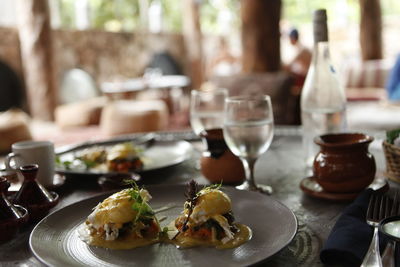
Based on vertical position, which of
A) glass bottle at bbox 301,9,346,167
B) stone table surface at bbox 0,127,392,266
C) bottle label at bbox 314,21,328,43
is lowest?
stone table surface at bbox 0,127,392,266

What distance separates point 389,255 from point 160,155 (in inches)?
35.0

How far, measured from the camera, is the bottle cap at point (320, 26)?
1127 millimetres

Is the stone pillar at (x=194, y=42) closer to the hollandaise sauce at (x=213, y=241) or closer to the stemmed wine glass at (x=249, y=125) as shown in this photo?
the stemmed wine glass at (x=249, y=125)

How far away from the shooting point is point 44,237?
0.74 m

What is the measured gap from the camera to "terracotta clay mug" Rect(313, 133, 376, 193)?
95cm

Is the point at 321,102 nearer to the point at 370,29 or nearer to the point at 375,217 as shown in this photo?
the point at 375,217

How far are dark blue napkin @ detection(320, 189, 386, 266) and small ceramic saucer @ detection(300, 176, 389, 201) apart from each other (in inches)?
6.0

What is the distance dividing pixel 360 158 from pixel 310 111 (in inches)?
14.5

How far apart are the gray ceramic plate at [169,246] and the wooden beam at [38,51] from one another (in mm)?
4913

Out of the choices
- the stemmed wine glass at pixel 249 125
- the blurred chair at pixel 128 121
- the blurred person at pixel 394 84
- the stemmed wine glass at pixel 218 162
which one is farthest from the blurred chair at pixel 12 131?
the blurred person at pixel 394 84

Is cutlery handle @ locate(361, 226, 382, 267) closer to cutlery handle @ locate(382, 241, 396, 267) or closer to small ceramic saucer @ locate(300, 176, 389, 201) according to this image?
cutlery handle @ locate(382, 241, 396, 267)

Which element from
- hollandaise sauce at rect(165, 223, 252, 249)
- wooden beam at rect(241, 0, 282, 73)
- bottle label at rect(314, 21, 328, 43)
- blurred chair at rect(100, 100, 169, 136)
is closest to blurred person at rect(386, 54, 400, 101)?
wooden beam at rect(241, 0, 282, 73)

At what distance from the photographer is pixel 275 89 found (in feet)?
9.37

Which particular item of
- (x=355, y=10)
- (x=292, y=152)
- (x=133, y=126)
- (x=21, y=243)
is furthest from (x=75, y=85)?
(x=355, y=10)
